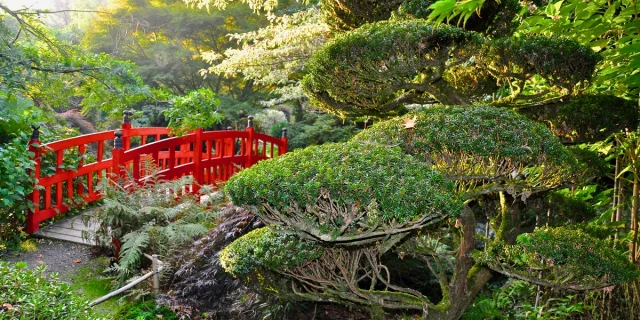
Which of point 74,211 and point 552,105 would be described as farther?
point 74,211

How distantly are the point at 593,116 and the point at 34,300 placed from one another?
334 centimetres

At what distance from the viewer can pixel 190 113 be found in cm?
602

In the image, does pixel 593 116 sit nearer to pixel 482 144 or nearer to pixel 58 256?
pixel 482 144

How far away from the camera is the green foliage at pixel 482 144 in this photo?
2672 millimetres

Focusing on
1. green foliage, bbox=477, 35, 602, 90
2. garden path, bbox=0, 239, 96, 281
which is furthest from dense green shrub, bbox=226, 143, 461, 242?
garden path, bbox=0, 239, 96, 281

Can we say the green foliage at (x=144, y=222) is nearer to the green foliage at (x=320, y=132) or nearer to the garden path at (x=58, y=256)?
the garden path at (x=58, y=256)

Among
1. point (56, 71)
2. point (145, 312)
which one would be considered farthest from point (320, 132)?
point (145, 312)

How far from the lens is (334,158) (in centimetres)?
239

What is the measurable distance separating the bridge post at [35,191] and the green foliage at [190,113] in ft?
4.99

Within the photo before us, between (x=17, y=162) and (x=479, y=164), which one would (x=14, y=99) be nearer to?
(x=17, y=162)

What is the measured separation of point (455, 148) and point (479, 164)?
243 millimetres

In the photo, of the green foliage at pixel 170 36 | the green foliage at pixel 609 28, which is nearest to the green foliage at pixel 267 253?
the green foliage at pixel 609 28

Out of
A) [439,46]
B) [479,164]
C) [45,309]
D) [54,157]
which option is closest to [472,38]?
[439,46]

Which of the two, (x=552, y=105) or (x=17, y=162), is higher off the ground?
(x=552, y=105)
